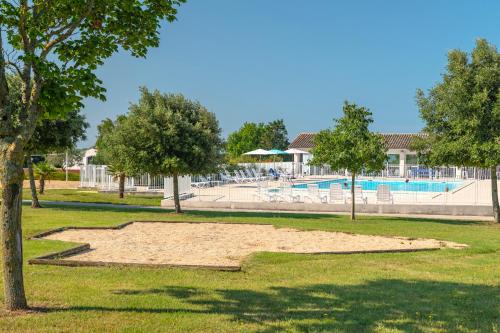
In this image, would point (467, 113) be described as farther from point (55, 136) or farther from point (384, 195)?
point (55, 136)

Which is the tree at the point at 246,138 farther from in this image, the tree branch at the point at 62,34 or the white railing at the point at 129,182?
the tree branch at the point at 62,34

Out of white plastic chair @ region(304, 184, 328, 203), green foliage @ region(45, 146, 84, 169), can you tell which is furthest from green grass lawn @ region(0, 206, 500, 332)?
green foliage @ region(45, 146, 84, 169)

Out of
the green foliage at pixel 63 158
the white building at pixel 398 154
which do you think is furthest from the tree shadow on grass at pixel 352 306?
the green foliage at pixel 63 158

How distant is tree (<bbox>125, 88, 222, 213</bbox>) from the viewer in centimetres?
2086

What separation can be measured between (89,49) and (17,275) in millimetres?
3061

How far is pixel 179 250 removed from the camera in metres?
12.3

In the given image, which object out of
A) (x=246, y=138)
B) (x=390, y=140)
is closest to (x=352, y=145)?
(x=390, y=140)

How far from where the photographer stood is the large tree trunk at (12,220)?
6.26 metres

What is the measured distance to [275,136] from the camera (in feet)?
348

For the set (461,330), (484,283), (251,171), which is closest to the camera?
(461,330)

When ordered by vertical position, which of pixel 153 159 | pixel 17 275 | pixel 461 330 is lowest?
pixel 461 330

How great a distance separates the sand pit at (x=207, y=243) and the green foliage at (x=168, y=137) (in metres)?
4.62

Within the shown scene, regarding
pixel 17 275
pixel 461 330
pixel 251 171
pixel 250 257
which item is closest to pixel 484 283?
pixel 461 330

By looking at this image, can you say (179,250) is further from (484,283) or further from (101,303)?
(484,283)
